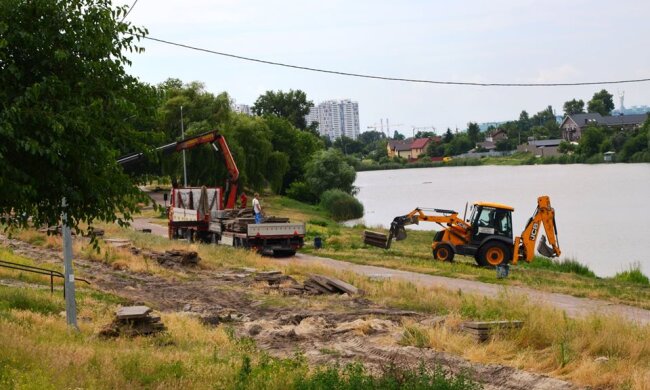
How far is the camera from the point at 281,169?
75.4 m

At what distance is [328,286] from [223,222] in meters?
14.1

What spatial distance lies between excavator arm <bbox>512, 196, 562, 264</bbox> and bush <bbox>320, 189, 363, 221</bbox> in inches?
1557

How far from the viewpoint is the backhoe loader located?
31.9m

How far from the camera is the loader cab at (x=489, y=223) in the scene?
106 feet

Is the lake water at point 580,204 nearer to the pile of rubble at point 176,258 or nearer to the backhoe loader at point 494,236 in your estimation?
the backhoe loader at point 494,236

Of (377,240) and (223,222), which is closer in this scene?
(223,222)

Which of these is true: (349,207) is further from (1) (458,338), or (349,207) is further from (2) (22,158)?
(2) (22,158)

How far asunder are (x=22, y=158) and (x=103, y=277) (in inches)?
630

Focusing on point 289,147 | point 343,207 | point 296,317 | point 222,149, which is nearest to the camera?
point 296,317

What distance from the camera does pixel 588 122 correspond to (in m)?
171

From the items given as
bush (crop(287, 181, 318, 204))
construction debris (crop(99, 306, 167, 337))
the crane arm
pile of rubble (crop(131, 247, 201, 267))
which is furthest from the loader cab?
bush (crop(287, 181, 318, 204))


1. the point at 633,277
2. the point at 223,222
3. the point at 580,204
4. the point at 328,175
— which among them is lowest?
the point at 633,277

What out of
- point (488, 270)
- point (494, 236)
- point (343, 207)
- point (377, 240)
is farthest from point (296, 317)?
point (343, 207)

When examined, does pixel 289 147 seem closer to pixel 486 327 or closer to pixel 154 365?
pixel 486 327
